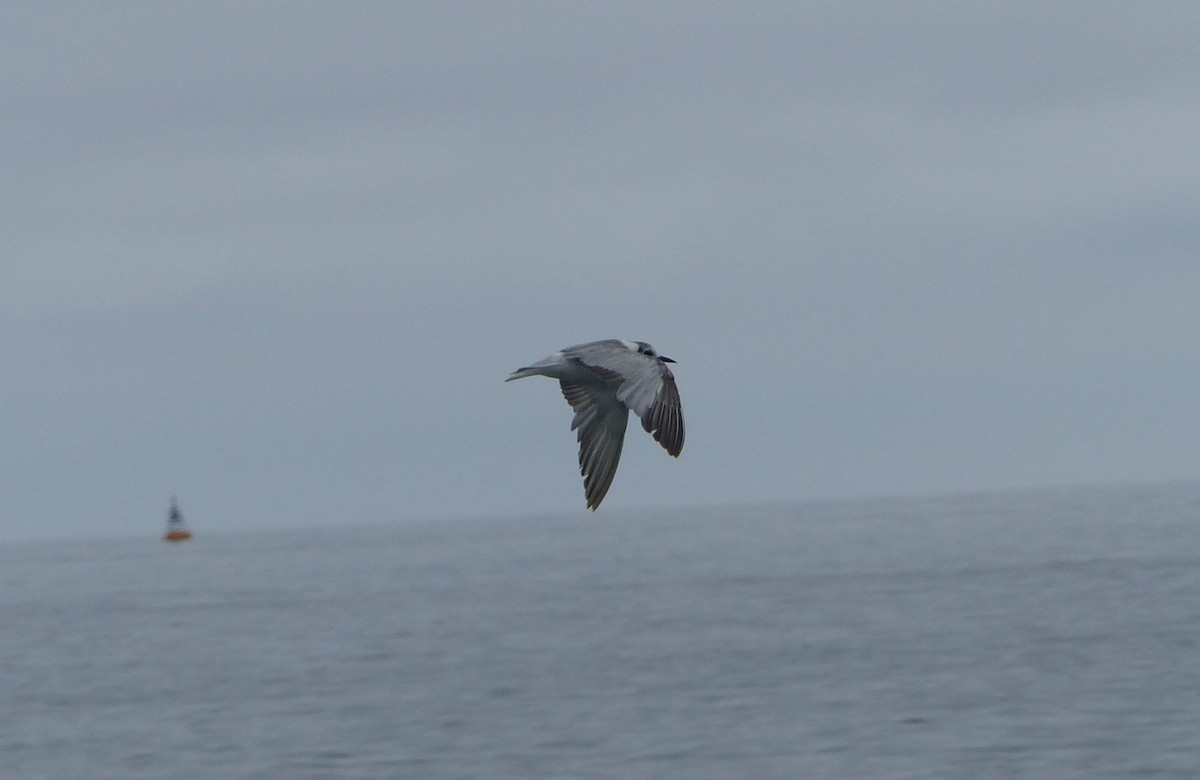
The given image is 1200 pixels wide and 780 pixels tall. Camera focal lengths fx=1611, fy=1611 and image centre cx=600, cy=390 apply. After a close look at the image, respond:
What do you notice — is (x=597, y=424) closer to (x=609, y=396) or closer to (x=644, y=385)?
(x=609, y=396)

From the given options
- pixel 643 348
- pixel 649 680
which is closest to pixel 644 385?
pixel 643 348

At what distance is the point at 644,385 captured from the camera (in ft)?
41.4

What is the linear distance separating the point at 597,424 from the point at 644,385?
225 centimetres

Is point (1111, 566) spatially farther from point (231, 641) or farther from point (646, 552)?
point (646, 552)

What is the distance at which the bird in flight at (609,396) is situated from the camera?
1230 centimetres

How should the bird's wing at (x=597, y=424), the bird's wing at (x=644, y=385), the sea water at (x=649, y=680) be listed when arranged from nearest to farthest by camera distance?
the bird's wing at (x=644, y=385) → the bird's wing at (x=597, y=424) → the sea water at (x=649, y=680)

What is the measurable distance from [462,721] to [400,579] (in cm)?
7720

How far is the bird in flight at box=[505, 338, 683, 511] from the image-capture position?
12305mm

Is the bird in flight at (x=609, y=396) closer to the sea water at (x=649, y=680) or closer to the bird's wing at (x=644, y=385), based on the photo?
the bird's wing at (x=644, y=385)

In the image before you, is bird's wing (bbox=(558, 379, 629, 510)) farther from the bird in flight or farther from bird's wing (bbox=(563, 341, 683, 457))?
bird's wing (bbox=(563, 341, 683, 457))

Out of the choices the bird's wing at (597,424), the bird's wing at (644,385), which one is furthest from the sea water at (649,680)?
the bird's wing at (644,385)

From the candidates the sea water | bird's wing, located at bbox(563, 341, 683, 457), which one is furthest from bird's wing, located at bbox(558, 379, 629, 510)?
the sea water

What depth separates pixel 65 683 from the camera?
158ft

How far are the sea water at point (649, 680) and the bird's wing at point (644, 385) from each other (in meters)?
15.9
